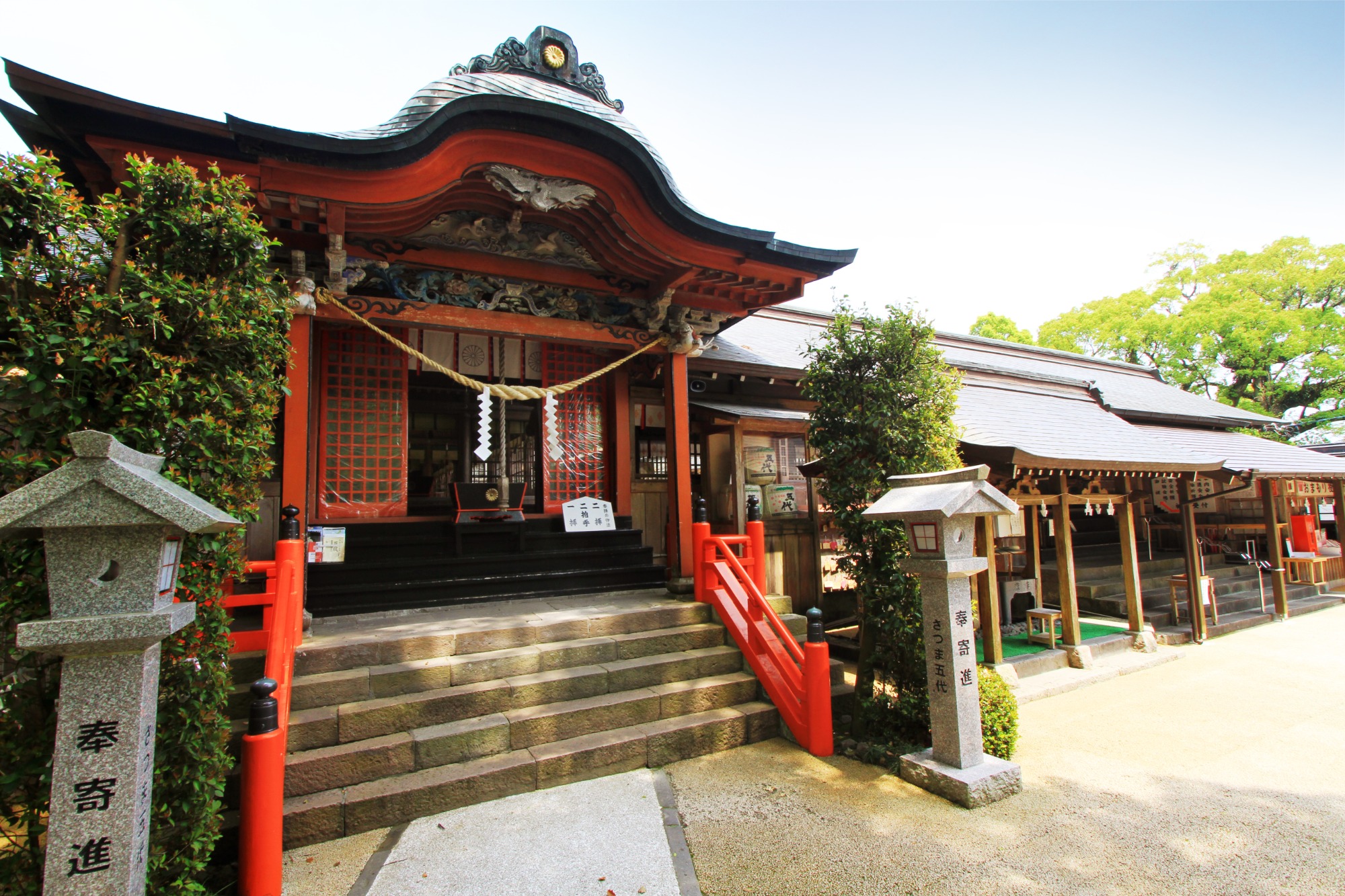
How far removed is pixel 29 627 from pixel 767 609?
15.1 ft

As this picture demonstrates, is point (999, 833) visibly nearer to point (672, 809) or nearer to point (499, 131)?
point (672, 809)

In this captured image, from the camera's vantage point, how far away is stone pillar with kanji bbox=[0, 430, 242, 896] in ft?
7.42

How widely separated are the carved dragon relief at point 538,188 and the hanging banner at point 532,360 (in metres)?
2.52

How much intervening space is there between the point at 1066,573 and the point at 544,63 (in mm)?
8845

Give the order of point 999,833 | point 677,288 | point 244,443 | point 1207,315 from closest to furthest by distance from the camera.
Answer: point 244,443 < point 999,833 < point 677,288 < point 1207,315

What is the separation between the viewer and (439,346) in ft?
25.1

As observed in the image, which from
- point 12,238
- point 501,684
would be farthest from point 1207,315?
point 12,238

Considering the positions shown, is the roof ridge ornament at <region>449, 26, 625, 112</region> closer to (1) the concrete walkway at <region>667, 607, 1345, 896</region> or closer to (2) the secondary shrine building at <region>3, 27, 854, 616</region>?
(2) the secondary shrine building at <region>3, 27, 854, 616</region>

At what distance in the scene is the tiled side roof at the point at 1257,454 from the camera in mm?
10766

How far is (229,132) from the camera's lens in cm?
454

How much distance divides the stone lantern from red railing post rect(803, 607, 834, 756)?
2.05 feet

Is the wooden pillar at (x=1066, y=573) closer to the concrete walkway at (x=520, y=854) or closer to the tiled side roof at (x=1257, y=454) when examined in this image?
the tiled side roof at (x=1257, y=454)

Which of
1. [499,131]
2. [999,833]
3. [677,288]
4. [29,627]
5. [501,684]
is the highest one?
[499,131]

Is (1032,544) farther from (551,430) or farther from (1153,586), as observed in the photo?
(551,430)
